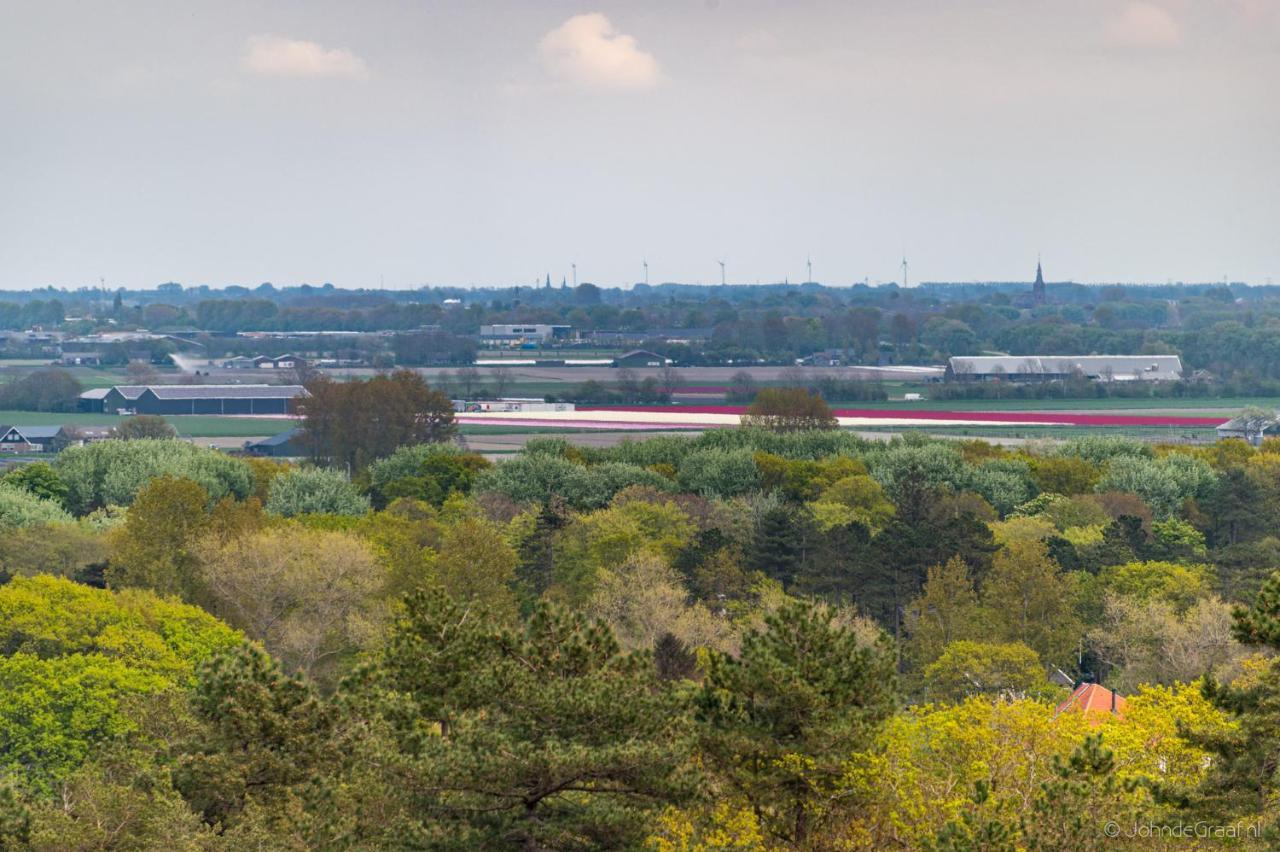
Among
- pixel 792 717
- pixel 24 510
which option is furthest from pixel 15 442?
pixel 792 717

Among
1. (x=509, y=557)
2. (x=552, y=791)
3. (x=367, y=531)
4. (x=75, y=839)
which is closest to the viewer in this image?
(x=552, y=791)

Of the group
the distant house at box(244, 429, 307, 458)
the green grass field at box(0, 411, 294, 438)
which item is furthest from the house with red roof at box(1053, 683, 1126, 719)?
the green grass field at box(0, 411, 294, 438)

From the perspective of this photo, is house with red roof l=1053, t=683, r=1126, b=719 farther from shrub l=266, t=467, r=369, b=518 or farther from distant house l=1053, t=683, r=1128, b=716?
shrub l=266, t=467, r=369, b=518

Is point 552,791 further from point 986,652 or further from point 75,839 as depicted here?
point 986,652

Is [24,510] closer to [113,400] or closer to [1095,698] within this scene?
[1095,698]

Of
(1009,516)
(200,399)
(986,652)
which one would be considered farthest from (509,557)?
(200,399)
